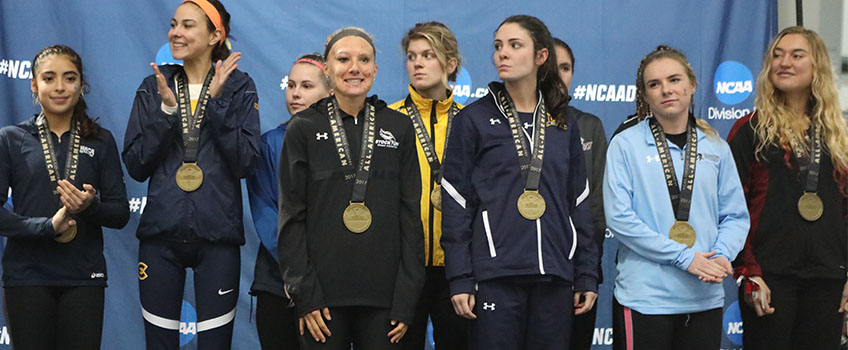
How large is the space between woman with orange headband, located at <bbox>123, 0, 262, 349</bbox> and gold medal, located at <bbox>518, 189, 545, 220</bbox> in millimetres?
1178

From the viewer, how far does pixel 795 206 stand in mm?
3561

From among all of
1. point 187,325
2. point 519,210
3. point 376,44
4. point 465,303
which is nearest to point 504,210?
point 519,210

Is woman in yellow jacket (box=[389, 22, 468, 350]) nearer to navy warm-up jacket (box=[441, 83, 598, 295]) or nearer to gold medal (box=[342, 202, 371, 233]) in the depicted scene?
navy warm-up jacket (box=[441, 83, 598, 295])

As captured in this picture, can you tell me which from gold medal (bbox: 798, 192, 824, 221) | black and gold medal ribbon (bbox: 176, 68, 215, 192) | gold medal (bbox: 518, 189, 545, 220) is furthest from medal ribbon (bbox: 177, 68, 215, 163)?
gold medal (bbox: 798, 192, 824, 221)

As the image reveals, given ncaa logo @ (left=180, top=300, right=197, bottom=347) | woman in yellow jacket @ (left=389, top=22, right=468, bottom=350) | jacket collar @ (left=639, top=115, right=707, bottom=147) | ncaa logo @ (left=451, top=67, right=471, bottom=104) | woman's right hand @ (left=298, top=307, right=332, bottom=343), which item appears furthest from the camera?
ncaa logo @ (left=451, top=67, right=471, bottom=104)

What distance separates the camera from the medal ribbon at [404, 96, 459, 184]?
11.3ft

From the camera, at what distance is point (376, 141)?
9.81 ft

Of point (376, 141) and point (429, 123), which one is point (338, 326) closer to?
point (376, 141)

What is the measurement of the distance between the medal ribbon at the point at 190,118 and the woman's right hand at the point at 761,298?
240 centimetres

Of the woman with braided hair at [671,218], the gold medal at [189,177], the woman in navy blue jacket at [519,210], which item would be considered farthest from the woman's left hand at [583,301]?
the gold medal at [189,177]

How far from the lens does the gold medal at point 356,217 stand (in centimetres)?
286

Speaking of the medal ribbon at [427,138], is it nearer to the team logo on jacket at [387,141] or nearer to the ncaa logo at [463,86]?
the team logo on jacket at [387,141]

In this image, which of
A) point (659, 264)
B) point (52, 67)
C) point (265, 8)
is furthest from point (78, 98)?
point (659, 264)

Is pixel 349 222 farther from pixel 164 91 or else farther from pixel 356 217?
pixel 164 91
